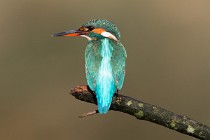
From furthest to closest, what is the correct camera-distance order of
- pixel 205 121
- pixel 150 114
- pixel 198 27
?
pixel 198 27 → pixel 205 121 → pixel 150 114

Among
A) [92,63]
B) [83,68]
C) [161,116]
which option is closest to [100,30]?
[92,63]

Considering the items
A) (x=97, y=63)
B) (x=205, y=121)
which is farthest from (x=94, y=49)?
(x=205, y=121)

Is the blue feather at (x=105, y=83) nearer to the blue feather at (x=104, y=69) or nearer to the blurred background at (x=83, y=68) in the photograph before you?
the blue feather at (x=104, y=69)

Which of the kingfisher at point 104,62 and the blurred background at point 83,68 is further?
the blurred background at point 83,68

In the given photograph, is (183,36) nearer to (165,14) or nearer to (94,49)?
(165,14)

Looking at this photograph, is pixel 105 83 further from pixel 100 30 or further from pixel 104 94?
pixel 100 30

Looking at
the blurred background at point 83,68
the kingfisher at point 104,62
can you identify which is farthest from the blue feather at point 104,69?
the blurred background at point 83,68

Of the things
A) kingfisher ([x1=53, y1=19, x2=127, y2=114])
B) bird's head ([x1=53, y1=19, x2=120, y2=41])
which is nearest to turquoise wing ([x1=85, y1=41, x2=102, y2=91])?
kingfisher ([x1=53, y1=19, x2=127, y2=114])

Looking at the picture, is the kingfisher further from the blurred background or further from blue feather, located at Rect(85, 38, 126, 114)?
the blurred background
